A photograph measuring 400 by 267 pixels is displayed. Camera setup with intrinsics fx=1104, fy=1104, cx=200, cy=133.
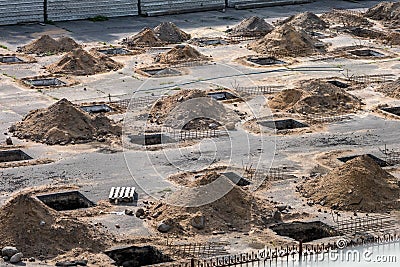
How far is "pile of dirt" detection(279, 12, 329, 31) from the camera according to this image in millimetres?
60656

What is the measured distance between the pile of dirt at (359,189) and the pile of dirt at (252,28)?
27.2 metres

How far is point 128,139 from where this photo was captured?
3959 centimetres

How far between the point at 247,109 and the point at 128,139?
6.33 metres

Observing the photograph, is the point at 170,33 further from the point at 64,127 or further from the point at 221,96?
the point at 64,127

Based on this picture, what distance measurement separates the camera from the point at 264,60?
53.6 metres

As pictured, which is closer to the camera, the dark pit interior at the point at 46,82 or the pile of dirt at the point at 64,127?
the pile of dirt at the point at 64,127

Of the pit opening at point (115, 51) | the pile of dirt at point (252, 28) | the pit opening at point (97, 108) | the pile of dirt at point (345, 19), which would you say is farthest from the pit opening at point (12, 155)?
the pile of dirt at point (345, 19)

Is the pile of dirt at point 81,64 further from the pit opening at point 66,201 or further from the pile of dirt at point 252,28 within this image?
the pit opening at point 66,201

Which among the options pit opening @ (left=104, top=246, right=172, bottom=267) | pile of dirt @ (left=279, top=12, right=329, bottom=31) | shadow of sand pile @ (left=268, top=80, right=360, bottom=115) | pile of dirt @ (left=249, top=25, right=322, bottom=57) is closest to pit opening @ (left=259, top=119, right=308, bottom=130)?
shadow of sand pile @ (left=268, top=80, right=360, bottom=115)

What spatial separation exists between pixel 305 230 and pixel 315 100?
13666 mm

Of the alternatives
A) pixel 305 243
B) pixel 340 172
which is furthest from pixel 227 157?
pixel 305 243

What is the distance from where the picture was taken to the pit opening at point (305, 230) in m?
30.6

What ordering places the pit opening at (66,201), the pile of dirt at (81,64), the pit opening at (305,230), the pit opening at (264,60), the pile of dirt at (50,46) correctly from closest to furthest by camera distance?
the pit opening at (305,230) → the pit opening at (66,201) → the pile of dirt at (81,64) → the pit opening at (264,60) → the pile of dirt at (50,46)

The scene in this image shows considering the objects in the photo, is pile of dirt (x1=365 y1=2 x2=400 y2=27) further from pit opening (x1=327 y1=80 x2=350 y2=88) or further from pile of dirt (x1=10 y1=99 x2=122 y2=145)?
pile of dirt (x1=10 y1=99 x2=122 y2=145)
